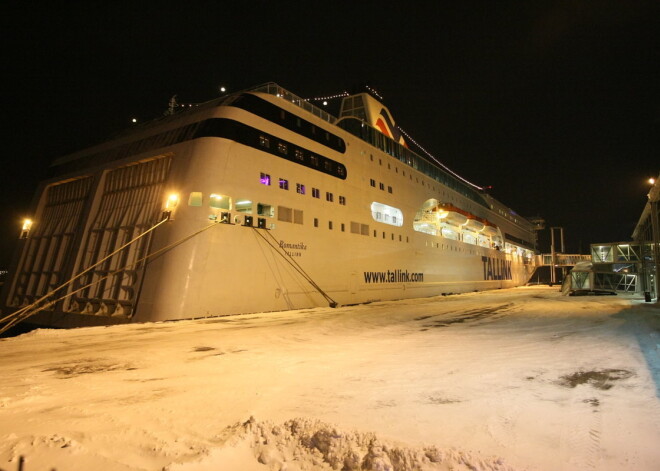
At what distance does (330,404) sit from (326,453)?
1133 millimetres

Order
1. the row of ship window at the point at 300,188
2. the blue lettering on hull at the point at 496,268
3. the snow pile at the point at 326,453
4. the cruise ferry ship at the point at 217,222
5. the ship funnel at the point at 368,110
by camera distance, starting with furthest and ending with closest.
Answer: the blue lettering on hull at the point at 496,268
the ship funnel at the point at 368,110
the row of ship window at the point at 300,188
the cruise ferry ship at the point at 217,222
the snow pile at the point at 326,453

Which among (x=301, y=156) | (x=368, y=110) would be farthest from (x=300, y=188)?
(x=368, y=110)

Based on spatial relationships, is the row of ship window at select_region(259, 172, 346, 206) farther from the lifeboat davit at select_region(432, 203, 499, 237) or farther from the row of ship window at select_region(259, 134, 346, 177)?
the lifeboat davit at select_region(432, 203, 499, 237)

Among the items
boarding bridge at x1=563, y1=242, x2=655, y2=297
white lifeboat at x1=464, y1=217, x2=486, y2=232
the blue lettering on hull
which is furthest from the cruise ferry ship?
the blue lettering on hull

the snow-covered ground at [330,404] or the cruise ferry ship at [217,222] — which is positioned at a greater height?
the cruise ferry ship at [217,222]

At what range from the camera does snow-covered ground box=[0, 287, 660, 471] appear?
2.87 m

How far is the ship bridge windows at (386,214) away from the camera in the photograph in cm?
2167

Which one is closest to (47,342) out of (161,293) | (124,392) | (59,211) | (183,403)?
(161,293)

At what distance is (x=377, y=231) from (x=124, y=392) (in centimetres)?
1747

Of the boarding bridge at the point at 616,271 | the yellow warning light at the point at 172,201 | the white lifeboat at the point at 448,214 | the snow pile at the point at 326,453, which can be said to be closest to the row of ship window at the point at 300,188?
the yellow warning light at the point at 172,201

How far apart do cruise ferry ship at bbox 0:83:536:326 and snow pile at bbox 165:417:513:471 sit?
8.78m

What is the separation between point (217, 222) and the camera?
12734mm

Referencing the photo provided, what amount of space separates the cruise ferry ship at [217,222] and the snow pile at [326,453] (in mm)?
8779

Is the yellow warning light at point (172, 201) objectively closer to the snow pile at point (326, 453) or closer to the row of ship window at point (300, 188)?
the row of ship window at point (300, 188)
